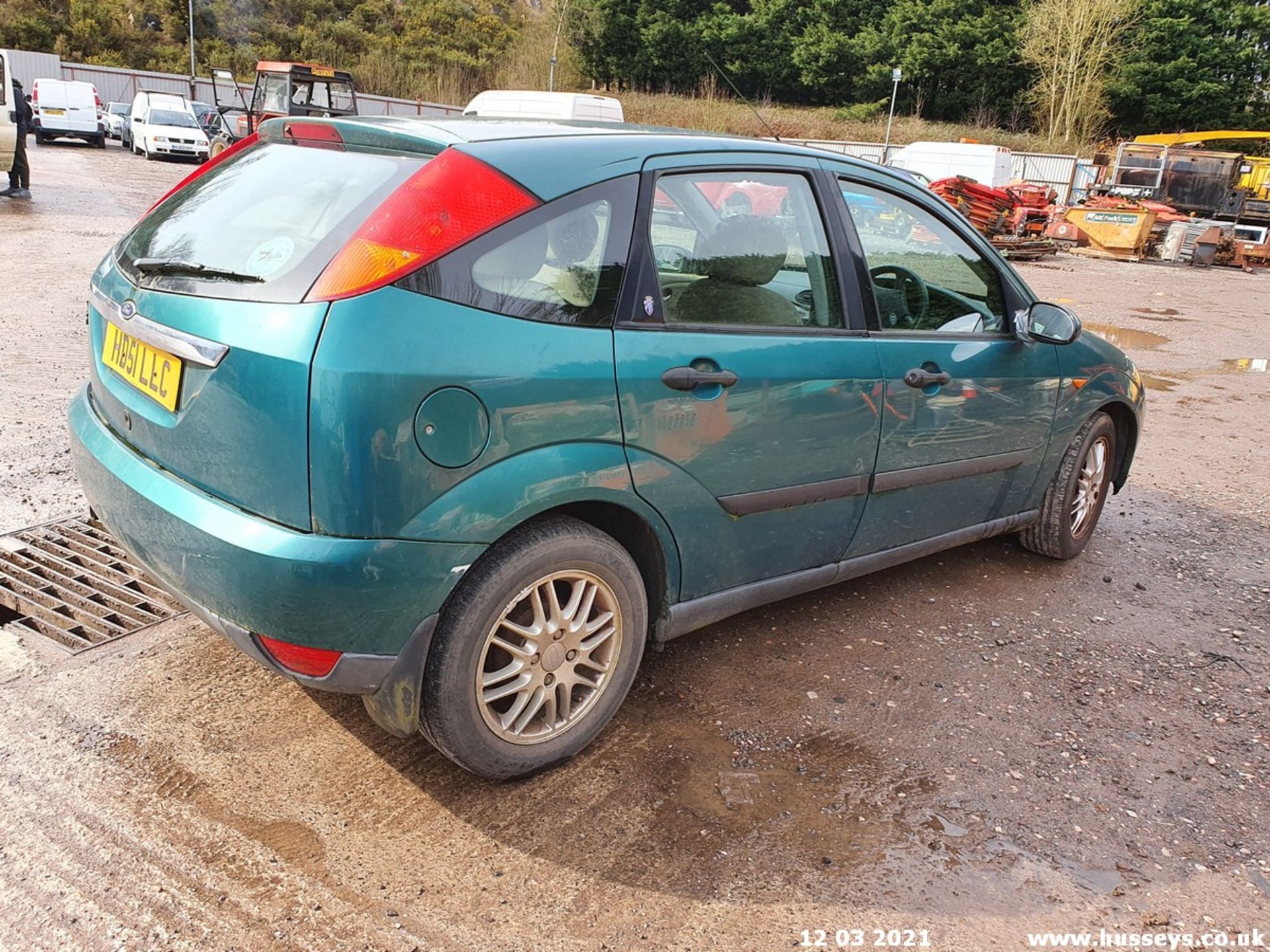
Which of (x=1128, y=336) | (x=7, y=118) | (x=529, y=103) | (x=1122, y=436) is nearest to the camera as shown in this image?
(x=1122, y=436)

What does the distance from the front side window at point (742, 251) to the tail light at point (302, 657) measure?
1.24m

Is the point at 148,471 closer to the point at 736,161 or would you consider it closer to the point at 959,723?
the point at 736,161

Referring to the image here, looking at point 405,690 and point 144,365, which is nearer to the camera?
point 405,690

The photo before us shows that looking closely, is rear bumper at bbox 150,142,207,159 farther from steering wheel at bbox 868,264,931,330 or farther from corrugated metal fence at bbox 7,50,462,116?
steering wheel at bbox 868,264,931,330

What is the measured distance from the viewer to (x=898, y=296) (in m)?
3.45

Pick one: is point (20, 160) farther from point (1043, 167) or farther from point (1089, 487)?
point (1043, 167)

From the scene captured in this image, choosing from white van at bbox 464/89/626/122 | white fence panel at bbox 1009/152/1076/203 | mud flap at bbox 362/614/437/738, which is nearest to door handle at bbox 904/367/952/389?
mud flap at bbox 362/614/437/738

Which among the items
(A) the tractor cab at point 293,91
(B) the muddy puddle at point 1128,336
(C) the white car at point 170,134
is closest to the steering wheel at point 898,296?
(B) the muddy puddle at point 1128,336

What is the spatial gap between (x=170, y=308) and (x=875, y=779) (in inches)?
91.4

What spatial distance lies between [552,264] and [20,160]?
51.8 feet

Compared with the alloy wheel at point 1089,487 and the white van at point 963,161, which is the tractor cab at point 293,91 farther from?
the alloy wheel at point 1089,487

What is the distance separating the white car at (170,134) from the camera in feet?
88.3

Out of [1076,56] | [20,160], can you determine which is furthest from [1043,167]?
[20,160]

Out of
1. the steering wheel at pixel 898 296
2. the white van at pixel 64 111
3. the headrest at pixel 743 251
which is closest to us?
the headrest at pixel 743 251
